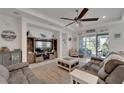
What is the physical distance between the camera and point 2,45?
369 centimetres

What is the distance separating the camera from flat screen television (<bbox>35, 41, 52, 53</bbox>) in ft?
18.8

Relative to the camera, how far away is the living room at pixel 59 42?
255cm

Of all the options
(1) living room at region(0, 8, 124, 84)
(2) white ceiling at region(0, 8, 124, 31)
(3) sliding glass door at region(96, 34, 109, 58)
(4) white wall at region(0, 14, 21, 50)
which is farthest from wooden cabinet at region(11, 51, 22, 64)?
(3) sliding glass door at region(96, 34, 109, 58)

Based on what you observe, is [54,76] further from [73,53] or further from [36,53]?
[73,53]

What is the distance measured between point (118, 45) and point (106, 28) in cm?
140

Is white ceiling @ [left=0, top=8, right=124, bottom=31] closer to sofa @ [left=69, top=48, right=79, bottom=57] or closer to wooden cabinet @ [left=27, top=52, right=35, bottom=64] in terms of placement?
wooden cabinet @ [left=27, top=52, right=35, bottom=64]

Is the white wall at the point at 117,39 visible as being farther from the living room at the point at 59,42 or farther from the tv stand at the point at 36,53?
the tv stand at the point at 36,53

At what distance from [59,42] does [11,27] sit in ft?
11.9

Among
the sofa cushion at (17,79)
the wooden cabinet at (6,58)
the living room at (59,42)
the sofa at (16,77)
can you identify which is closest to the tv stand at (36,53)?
the living room at (59,42)

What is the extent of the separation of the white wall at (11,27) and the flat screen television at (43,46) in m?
1.66

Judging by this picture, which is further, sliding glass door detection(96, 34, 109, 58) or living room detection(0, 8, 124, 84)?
sliding glass door detection(96, 34, 109, 58)
